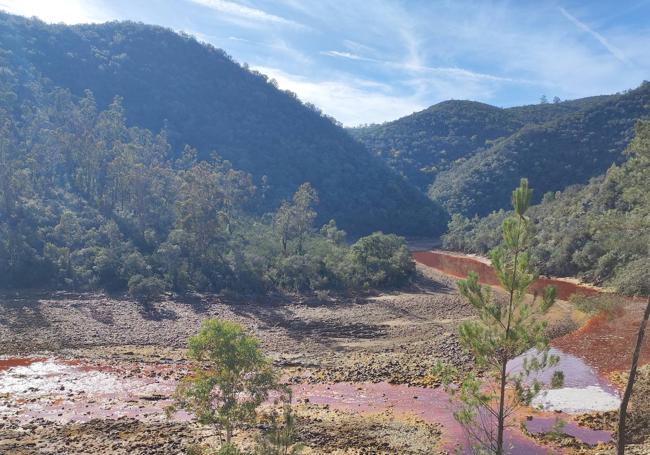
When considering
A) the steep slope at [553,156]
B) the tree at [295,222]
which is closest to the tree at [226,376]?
the tree at [295,222]

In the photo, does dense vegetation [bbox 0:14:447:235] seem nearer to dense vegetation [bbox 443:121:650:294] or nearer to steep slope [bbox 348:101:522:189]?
dense vegetation [bbox 443:121:650:294]

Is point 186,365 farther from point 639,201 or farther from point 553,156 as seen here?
point 553,156

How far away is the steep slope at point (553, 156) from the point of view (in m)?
102

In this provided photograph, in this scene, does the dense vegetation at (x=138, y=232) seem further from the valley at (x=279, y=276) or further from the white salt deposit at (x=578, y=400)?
the white salt deposit at (x=578, y=400)

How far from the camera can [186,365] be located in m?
25.5

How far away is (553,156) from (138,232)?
87.4 meters

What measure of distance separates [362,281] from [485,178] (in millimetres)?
68930

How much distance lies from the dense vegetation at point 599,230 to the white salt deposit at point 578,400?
4.75 meters

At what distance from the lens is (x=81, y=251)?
1762 inches

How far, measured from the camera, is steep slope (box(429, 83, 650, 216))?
102188 mm

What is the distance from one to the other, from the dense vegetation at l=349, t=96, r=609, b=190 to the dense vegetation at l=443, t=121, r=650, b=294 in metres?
47.6

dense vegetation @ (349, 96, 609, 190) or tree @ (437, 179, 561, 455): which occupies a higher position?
dense vegetation @ (349, 96, 609, 190)

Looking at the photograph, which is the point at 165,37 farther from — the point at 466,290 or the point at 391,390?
the point at 466,290

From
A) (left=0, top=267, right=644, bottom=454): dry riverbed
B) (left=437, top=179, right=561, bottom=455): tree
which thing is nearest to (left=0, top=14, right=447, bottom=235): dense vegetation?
(left=0, top=267, right=644, bottom=454): dry riverbed
